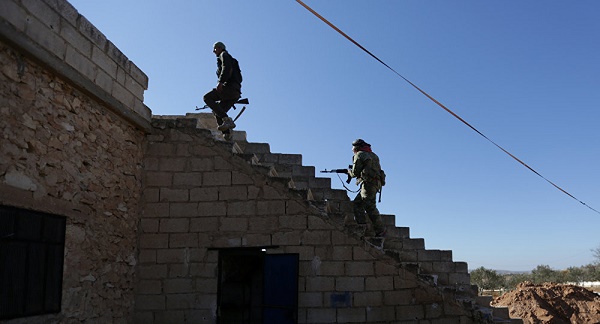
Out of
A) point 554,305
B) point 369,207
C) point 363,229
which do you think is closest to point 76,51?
point 363,229

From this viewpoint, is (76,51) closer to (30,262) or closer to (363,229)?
(30,262)

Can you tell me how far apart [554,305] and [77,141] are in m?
17.3

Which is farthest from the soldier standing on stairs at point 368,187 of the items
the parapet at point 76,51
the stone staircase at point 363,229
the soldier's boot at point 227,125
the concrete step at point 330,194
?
the parapet at point 76,51

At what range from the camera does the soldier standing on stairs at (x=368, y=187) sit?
9.16 meters

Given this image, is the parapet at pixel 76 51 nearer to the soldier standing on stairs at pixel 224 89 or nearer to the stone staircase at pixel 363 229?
the stone staircase at pixel 363 229

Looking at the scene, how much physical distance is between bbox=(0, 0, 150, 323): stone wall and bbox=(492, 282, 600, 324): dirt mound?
14337 mm

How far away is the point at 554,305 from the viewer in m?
18.5

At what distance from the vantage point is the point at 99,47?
724 cm

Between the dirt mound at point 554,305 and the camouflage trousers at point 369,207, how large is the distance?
10778 mm

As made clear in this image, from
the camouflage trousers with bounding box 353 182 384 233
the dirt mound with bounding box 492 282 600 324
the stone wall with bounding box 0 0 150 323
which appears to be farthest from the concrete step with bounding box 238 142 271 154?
the dirt mound with bounding box 492 282 600 324

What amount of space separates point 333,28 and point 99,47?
3183 mm

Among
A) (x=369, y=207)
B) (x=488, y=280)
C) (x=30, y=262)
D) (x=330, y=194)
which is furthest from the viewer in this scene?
(x=488, y=280)

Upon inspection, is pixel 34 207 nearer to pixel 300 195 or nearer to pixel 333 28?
pixel 300 195

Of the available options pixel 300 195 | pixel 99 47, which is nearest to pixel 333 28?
pixel 300 195
